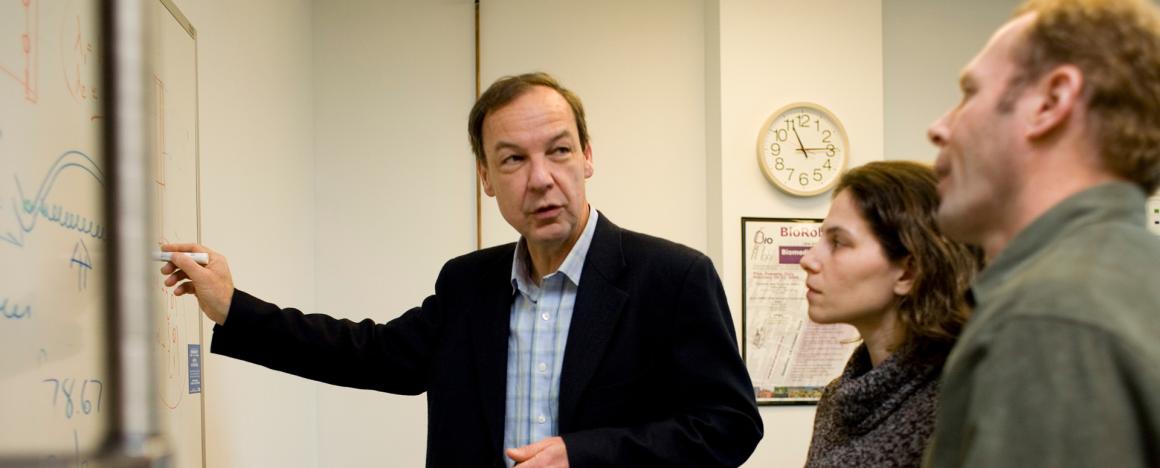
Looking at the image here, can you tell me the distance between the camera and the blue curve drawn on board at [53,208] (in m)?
0.91

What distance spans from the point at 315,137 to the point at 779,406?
6.56 feet

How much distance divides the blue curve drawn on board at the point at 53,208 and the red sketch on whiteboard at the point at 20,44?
0.31 feet

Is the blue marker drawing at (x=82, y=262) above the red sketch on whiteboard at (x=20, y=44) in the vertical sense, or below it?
below

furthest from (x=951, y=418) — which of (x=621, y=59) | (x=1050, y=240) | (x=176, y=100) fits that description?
(x=621, y=59)

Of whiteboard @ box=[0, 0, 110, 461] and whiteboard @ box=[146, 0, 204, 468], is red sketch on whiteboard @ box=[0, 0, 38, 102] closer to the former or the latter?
whiteboard @ box=[0, 0, 110, 461]

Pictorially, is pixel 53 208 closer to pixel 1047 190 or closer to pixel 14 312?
pixel 14 312

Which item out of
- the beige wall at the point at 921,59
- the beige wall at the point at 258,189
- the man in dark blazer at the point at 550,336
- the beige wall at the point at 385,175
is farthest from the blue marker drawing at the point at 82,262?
the beige wall at the point at 921,59

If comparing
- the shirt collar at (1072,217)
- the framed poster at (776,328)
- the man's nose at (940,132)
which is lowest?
the framed poster at (776,328)

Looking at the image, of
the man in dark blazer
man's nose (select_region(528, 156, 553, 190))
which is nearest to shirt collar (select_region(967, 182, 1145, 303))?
the man in dark blazer

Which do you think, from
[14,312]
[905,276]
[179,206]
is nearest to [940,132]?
[905,276]

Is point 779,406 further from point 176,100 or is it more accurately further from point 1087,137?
point 1087,137

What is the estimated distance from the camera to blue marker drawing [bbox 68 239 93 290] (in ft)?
3.43

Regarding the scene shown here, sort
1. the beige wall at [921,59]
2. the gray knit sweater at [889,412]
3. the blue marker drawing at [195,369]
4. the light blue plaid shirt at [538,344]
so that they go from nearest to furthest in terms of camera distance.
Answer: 1. the gray knit sweater at [889,412]
2. the light blue plaid shirt at [538,344]
3. the blue marker drawing at [195,369]
4. the beige wall at [921,59]

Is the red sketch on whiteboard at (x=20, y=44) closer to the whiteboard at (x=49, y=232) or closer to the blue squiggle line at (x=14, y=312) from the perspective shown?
the whiteboard at (x=49, y=232)
